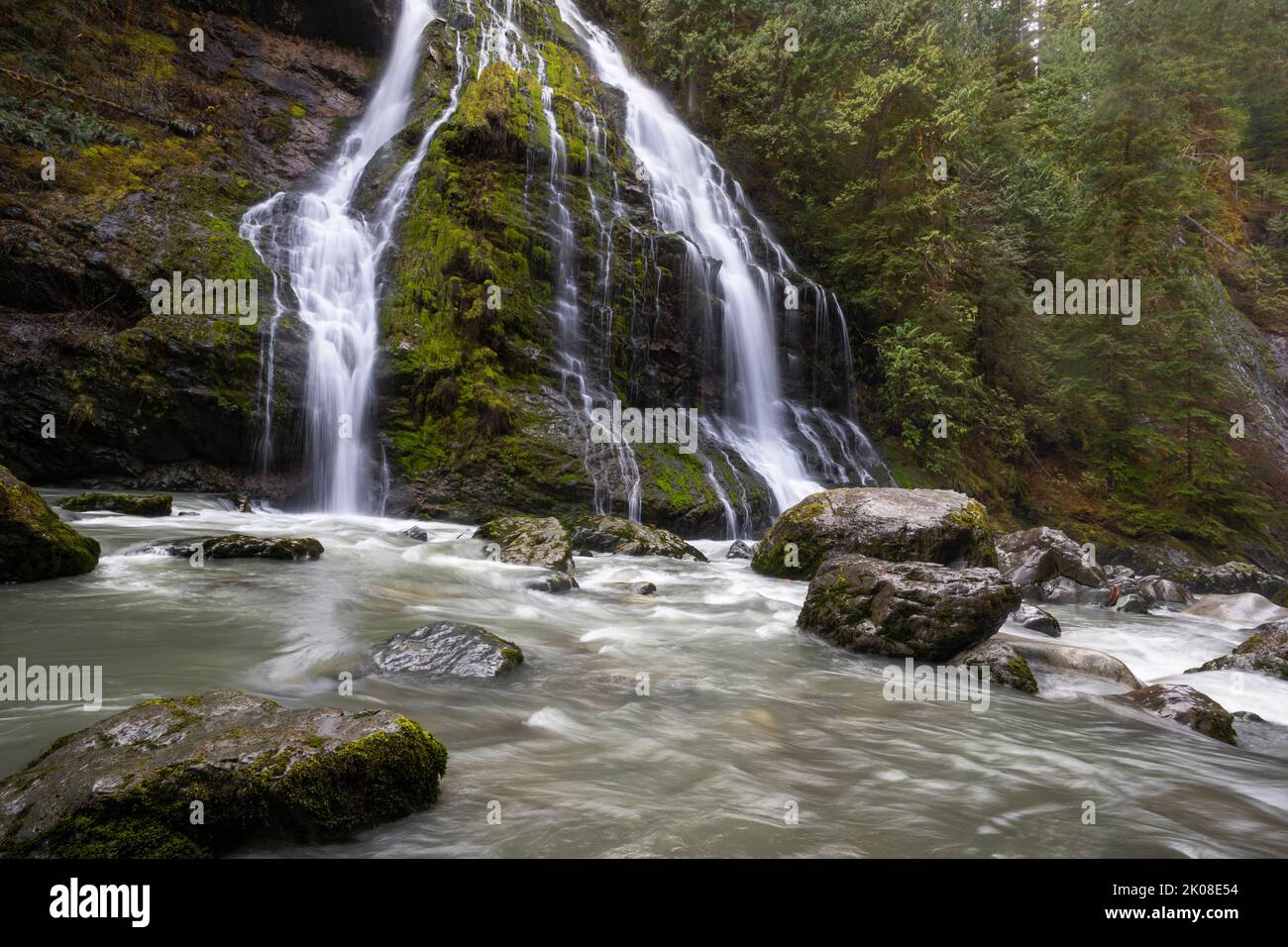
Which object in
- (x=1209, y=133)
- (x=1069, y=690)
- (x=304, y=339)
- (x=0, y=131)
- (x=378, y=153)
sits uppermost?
(x=1209, y=133)

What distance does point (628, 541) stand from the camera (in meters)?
9.75

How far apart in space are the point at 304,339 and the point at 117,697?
9594 millimetres

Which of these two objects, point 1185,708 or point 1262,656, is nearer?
point 1185,708

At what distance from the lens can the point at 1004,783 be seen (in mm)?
3096

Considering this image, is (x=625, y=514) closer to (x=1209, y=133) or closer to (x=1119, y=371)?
(x=1119, y=371)

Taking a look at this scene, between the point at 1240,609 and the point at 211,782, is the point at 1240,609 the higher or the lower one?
the lower one

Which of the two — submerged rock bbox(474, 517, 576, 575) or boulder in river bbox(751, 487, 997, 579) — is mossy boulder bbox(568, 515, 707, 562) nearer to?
submerged rock bbox(474, 517, 576, 575)

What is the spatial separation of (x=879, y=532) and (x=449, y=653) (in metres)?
5.35

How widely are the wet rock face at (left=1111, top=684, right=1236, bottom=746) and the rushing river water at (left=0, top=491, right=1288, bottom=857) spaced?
151 mm

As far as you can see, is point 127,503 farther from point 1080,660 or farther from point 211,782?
point 1080,660

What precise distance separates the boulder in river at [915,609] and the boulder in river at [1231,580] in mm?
10238

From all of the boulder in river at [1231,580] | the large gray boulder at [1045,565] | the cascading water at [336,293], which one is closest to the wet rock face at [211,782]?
the cascading water at [336,293]

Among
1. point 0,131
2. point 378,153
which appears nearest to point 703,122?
point 378,153

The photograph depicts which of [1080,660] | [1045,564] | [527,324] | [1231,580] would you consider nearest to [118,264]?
[527,324]
